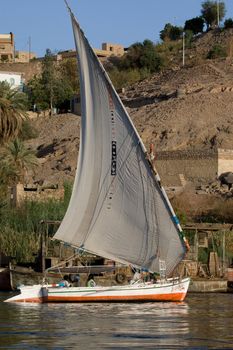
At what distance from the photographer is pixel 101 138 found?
105 feet

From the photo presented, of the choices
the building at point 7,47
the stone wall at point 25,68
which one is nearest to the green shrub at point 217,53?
the stone wall at point 25,68

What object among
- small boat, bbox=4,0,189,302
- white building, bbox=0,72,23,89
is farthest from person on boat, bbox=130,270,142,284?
white building, bbox=0,72,23,89

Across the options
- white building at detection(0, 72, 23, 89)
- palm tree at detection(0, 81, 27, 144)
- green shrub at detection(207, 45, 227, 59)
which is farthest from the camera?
green shrub at detection(207, 45, 227, 59)

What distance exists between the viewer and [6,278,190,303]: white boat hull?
101 feet

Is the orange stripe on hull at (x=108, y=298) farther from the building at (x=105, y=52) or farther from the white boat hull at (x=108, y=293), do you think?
the building at (x=105, y=52)

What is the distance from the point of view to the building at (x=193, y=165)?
62.5 metres

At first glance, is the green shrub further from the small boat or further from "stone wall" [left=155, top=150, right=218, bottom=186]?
the small boat

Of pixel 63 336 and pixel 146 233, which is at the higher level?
pixel 146 233

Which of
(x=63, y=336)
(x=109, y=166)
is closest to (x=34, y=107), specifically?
(x=109, y=166)

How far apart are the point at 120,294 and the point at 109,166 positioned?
3.35 meters

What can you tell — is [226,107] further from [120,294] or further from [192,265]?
[120,294]

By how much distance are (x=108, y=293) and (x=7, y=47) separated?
81.8 m

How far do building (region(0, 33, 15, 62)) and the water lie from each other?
7928cm

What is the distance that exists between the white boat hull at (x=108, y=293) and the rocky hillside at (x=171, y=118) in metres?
32.2
